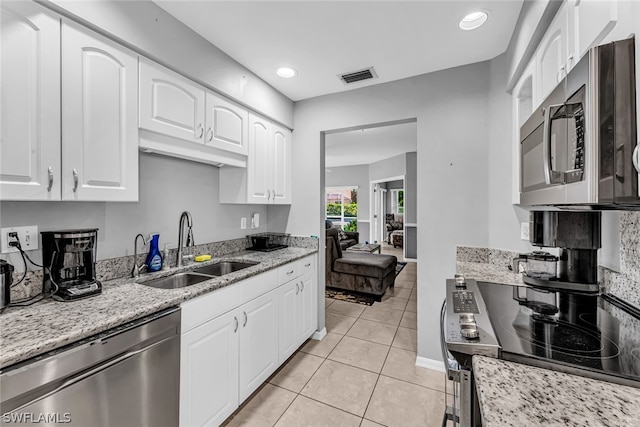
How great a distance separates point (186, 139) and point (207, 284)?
958mm

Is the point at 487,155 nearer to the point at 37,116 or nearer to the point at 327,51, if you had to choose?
the point at 327,51

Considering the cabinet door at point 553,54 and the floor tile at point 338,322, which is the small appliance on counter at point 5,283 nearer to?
the cabinet door at point 553,54

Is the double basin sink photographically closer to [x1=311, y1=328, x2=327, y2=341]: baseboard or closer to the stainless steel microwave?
[x1=311, y1=328, x2=327, y2=341]: baseboard

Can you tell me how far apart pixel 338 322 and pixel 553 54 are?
115 inches

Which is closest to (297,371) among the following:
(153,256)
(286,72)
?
(153,256)

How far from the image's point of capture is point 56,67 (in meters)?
1.20

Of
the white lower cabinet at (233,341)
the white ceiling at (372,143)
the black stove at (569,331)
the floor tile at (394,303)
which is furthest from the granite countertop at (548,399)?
the white ceiling at (372,143)

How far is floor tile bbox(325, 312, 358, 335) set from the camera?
9.86 feet

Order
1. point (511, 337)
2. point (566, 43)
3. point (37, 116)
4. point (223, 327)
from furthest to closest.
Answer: point (223, 327) < point (37, 116) < point (566, 43) < point (511, 337)

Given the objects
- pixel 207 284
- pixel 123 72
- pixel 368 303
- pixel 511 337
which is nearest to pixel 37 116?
pixel 123 72

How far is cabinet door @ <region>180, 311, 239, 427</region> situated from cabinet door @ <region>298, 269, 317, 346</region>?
85 cm

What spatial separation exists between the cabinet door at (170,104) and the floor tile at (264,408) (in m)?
1.83

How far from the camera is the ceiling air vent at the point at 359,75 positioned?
233 centimetres

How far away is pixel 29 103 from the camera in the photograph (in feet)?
3.71
